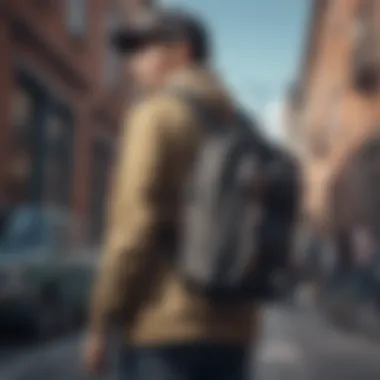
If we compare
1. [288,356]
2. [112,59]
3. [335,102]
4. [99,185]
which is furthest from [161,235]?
[288,356]

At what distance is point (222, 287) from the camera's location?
58.7 inches

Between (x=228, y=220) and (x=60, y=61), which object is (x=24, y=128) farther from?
(x=228, y=220)

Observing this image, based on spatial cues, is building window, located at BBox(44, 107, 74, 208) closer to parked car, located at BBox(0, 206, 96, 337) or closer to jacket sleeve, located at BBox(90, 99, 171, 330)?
parked car, located at BBox(0, 206, 96, 337)

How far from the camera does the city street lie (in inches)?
74.9

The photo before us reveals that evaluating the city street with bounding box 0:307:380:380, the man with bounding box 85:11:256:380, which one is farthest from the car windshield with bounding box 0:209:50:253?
the man with bounding box 85:11:256:380

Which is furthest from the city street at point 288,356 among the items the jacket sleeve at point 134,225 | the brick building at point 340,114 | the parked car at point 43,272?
the jacket sleeve at point 134,225

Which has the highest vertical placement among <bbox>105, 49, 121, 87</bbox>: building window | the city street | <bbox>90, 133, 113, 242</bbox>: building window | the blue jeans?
<bbox>105, 49, 121, 87</bbox>: building window

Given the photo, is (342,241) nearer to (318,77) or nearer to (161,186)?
(318,77)

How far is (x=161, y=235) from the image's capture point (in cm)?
145

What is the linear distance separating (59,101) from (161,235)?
0.46m

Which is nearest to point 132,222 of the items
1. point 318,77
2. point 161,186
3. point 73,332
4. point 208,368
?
point 161,186

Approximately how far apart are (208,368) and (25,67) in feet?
1.61

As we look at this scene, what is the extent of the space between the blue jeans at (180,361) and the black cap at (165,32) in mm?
294

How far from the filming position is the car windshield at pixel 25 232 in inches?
71.2
